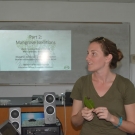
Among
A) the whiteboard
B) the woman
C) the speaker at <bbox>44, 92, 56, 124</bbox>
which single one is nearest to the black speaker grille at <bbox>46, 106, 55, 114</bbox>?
the speaker at <bbox>44, 92, 56, 124</bbox>

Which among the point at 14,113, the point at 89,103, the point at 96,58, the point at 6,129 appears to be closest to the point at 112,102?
the point at 89,103

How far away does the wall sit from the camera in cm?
464

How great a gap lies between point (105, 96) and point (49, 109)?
1057 mm

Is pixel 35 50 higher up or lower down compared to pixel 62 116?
higher up

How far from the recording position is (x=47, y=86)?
473cm

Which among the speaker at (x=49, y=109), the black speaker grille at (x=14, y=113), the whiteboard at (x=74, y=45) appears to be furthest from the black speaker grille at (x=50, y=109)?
the whiteboard at (x=74, y=45)

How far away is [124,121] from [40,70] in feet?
10.6

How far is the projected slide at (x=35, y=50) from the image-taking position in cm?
465

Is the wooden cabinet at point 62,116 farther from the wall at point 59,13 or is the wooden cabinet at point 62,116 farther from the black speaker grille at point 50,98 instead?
the wall at point 59,13

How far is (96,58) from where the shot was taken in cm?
167

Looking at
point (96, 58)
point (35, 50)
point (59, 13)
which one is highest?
point (59, 13)

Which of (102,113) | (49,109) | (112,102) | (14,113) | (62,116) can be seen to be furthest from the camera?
(62,116)

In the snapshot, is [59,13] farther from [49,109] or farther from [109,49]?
[109,49]

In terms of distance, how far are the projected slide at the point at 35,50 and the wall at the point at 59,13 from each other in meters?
0.25
